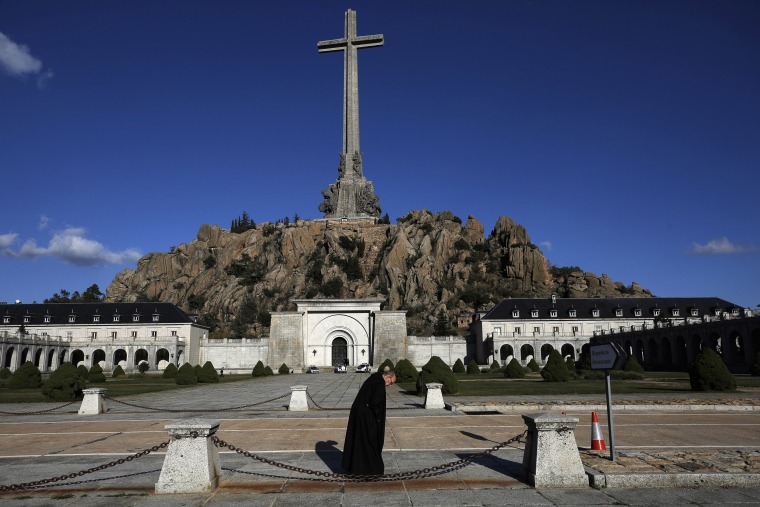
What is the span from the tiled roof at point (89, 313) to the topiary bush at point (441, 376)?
5385cm

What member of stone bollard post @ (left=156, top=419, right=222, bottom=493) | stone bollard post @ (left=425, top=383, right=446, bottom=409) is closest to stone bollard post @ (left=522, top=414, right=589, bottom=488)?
stone bollard post @ (left=156, top=419, right=222, bottom=493)

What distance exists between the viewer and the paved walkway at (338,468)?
7.43 metres

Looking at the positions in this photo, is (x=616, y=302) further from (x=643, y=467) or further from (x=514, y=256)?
(x=643, y=467)

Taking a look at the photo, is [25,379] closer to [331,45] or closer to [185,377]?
[185,377]

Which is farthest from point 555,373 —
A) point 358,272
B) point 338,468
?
point 358,272

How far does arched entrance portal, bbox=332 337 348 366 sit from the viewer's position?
2781 inches

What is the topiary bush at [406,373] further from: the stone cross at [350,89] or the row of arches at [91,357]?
the stone cross at [350,89]

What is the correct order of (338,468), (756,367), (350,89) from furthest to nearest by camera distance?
1. (350,89)
2. (756,367)
3. (338,468)

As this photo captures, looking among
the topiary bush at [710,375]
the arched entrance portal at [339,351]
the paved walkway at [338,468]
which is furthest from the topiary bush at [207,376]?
the topiary bush at [710,375]

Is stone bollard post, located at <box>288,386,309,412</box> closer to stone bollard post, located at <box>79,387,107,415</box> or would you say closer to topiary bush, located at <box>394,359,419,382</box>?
stone bollard post, located at <box>79,387,107,415</box>

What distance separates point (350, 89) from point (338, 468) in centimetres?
9786

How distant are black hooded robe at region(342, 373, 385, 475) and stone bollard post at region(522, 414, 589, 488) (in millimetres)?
2284

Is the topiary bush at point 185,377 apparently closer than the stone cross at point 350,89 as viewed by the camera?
Yes

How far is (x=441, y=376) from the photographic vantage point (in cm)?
2644
